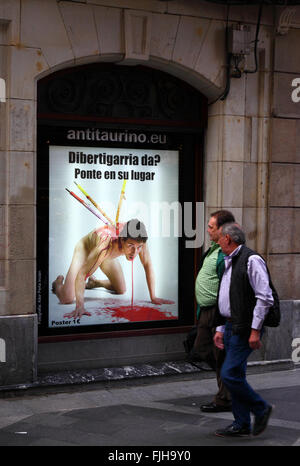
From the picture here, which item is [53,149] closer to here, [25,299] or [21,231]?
[21,231]

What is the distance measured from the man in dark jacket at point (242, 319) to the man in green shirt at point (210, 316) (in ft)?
2.25

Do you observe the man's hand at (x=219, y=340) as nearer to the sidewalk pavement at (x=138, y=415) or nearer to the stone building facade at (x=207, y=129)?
the sidewalk pavement at (x=138, y=415)

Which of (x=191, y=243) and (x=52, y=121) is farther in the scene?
(x=191, y=243)

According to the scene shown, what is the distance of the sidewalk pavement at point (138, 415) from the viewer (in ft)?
20.9

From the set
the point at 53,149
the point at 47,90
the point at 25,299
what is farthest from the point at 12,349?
the point at 47,90

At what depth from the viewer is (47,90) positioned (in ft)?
27.9

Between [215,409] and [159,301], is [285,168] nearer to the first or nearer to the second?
[159,301]

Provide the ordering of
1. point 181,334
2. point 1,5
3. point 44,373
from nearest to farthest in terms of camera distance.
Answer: point 1,5 < point 44,373 < point 181,334

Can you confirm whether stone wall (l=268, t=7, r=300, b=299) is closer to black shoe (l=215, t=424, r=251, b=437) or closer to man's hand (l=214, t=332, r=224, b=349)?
man's hand (l=214, t=332, r=224, b=349)

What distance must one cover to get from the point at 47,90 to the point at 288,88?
311 cm

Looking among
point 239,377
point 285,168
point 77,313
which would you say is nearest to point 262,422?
point 239,377

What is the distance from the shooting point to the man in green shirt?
23.8 feet
